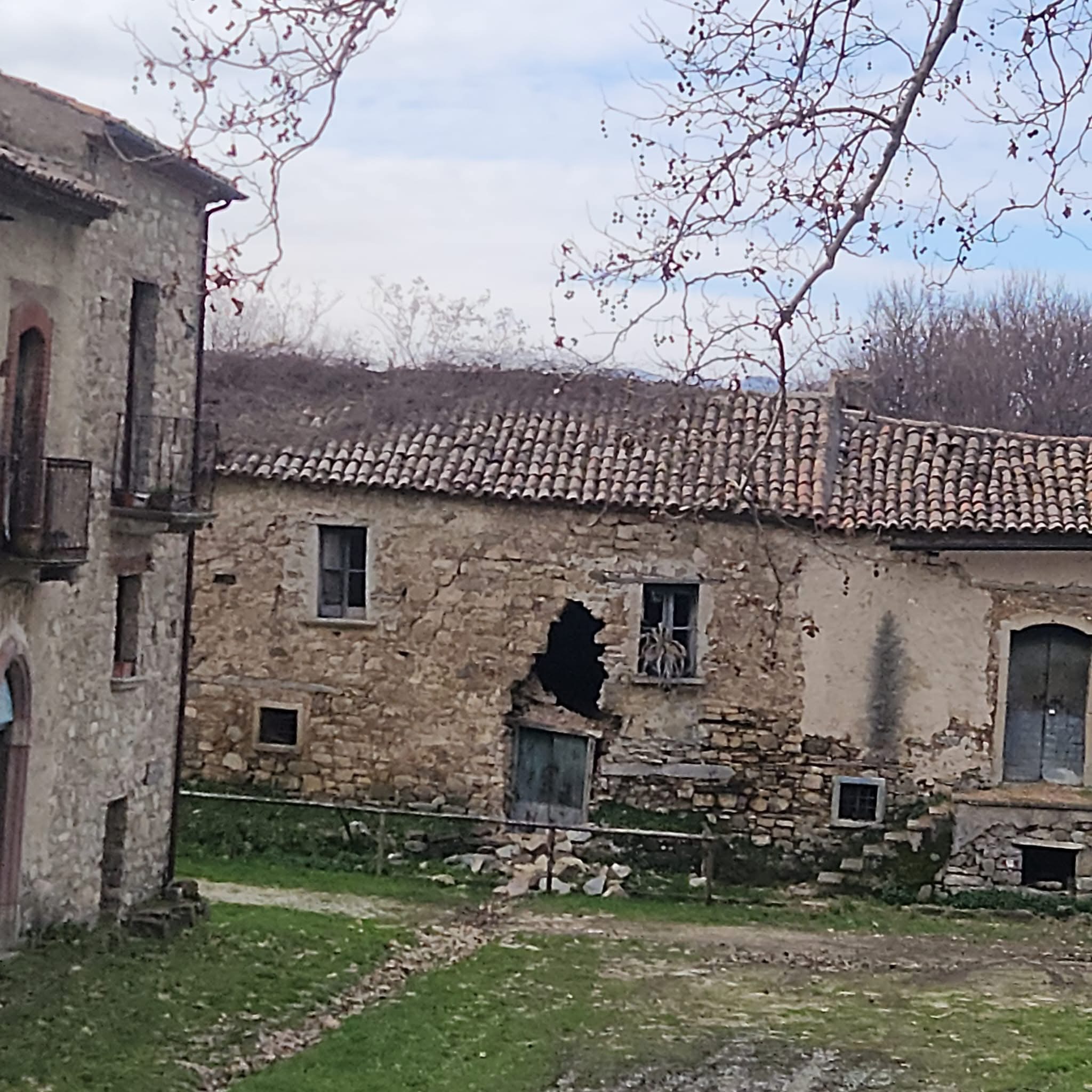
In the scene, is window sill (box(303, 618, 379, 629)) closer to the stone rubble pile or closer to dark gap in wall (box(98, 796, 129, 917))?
the stone rubble pile

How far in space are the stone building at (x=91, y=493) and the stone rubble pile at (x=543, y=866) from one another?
4.94 metres

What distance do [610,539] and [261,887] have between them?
6.04 m

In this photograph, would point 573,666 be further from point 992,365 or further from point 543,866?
point 992,365

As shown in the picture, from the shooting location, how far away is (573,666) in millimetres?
23453

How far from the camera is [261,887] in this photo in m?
20.5

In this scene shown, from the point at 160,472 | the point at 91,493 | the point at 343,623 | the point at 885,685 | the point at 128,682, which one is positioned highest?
the point at 160,472

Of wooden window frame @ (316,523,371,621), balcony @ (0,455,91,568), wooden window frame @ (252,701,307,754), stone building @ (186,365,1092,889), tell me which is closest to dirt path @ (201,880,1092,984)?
stone building @ (186,365,1092,889)

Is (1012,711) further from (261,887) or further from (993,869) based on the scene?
(261,887)

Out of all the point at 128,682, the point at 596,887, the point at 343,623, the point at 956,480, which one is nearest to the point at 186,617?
the point at 128,682

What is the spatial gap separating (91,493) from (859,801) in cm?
1081

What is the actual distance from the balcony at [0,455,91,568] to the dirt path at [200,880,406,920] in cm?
611

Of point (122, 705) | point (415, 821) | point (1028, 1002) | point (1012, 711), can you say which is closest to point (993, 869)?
point (1012, 711)

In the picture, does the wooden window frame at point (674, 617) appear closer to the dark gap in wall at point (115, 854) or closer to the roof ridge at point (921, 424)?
the roof ridge at point (921, 424)

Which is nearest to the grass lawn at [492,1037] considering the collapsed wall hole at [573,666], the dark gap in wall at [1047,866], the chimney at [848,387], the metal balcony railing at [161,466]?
the metal balcony railing at [161,466]
